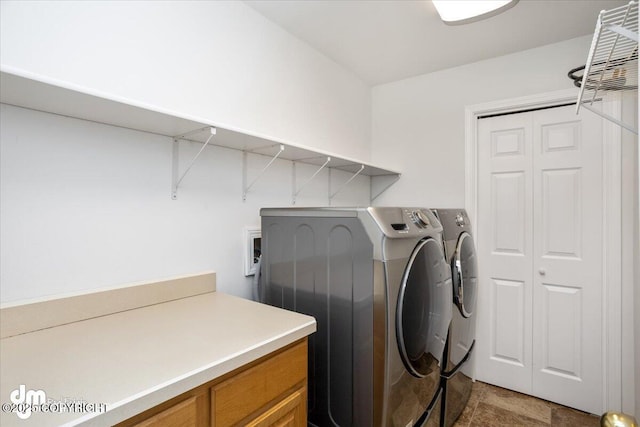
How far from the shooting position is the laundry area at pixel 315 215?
3.23 ft

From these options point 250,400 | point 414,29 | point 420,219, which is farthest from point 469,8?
point 250,400

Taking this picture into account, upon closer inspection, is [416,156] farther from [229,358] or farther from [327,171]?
[229,358]

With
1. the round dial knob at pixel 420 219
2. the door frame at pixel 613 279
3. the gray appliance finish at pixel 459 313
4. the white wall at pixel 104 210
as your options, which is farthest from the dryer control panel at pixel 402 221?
the door frame at pixel 613 279

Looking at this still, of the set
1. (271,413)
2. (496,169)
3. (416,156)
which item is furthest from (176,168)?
(496,169)

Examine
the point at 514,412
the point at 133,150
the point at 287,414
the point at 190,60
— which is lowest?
the point at 514,412

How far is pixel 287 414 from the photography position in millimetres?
1062

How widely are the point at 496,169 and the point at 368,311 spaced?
1.83 metres

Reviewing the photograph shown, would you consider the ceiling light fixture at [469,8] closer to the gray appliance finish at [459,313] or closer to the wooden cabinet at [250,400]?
the gray appliance finish at [459,313]

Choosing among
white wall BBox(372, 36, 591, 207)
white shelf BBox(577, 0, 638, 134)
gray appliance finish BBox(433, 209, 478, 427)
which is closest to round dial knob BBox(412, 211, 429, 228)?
gray appliance finish BBox(433, 209, 478, 427)

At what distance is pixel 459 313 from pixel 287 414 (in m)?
1.24

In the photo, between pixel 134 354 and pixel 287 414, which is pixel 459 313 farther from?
pixel 134 354

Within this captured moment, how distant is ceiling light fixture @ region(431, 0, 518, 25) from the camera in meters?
1.60

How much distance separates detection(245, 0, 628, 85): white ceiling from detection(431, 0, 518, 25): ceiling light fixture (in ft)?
0.53

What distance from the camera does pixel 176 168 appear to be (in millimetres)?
1501
